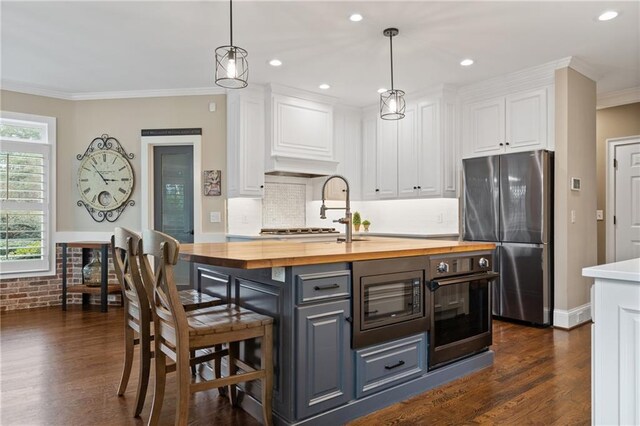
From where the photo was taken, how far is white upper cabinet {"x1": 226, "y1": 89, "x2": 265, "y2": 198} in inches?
195

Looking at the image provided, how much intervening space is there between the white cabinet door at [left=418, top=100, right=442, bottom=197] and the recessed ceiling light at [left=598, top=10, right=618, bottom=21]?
201 centimetres

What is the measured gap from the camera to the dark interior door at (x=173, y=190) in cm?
526

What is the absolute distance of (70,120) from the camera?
5.30m

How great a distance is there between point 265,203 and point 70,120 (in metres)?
2.65

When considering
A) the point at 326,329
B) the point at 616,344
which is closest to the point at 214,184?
the point at 326,329

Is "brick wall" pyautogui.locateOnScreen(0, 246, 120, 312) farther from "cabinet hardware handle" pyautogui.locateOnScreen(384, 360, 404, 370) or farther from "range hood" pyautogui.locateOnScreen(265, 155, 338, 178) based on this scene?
"cabinet hardware handle" pyautogui.locateOnScreen(384, 360, 404, 370)

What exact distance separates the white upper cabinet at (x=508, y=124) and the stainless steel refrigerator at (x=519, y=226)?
0.26 metres

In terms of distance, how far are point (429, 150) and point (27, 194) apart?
16.1 ft

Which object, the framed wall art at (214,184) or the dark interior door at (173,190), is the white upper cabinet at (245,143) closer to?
the framed wall art at (214,184)

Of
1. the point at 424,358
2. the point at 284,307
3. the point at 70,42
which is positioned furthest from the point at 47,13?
the point at 424,358

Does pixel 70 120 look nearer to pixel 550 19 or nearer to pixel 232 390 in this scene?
pixel 232 390

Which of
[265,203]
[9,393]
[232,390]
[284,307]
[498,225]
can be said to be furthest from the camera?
[265,203]

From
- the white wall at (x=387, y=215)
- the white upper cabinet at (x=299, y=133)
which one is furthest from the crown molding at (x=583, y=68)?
the white upper cabinet at (x=299, y=133)

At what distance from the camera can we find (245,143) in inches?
196
